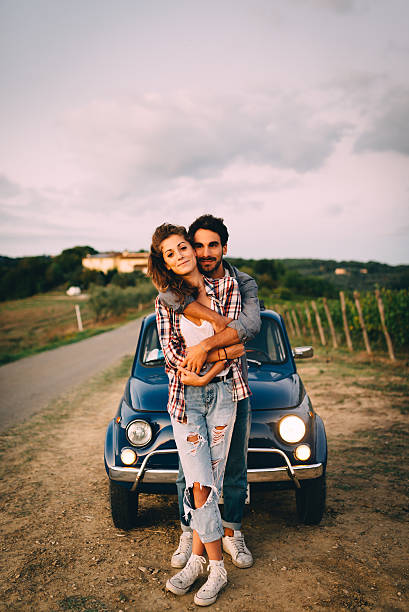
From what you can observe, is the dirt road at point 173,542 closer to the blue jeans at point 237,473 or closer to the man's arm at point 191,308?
the blue jeans at point 237,473

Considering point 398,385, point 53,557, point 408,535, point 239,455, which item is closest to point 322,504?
point 408,535

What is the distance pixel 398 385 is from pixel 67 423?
6.73 m

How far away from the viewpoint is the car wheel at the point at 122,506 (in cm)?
339

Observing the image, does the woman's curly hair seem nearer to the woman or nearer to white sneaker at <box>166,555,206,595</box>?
the woman

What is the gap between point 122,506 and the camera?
11.4ft

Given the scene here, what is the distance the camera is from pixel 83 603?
2.68m

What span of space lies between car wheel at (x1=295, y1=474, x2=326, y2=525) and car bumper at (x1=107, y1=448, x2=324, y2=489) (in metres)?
0.13

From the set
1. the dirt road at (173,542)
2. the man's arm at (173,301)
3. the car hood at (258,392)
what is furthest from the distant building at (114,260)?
the man's arm at (173,301)

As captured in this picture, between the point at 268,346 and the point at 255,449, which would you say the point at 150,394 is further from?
the point at 268,346

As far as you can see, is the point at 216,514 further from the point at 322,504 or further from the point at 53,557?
the point at 53,557

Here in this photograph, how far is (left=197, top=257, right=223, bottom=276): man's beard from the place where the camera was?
2.77 meters

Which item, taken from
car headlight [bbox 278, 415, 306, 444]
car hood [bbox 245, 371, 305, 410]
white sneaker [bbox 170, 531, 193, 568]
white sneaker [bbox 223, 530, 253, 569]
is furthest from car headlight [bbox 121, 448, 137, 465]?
car headlight [bbox 278, 415, 306, 444]

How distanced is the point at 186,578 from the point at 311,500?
3.92 ft

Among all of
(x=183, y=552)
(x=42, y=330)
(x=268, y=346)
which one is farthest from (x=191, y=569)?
(x=42, y=330)
